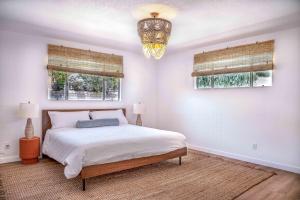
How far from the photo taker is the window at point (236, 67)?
399 centimetres

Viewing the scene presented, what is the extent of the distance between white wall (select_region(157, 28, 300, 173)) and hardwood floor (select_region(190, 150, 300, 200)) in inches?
15.5

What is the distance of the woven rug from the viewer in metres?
2.72

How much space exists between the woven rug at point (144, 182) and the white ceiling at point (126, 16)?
95.8 inches

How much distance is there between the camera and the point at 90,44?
16.2 ft

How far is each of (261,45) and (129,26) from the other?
2441 millimetres

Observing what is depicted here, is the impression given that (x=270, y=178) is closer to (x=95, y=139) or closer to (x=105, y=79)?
(x=95, y=139)

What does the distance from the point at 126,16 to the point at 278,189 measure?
3259 mm

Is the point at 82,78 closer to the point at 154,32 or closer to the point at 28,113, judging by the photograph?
the point at 28,113

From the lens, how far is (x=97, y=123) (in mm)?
4418

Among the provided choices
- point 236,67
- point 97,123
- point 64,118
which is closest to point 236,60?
point 236,67

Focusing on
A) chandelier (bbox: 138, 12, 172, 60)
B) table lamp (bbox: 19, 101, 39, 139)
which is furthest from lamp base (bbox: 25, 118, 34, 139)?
chandelier (bbox: 138, 12, 172, 60)

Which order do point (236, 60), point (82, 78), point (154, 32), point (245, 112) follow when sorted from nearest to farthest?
point (154, 32) → point (245, 112) → point (236, 60) → point (82, 78)

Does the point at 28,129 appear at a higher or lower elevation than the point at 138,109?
lower

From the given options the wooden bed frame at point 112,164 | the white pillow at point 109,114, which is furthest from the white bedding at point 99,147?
the white pillow at point 109,114
